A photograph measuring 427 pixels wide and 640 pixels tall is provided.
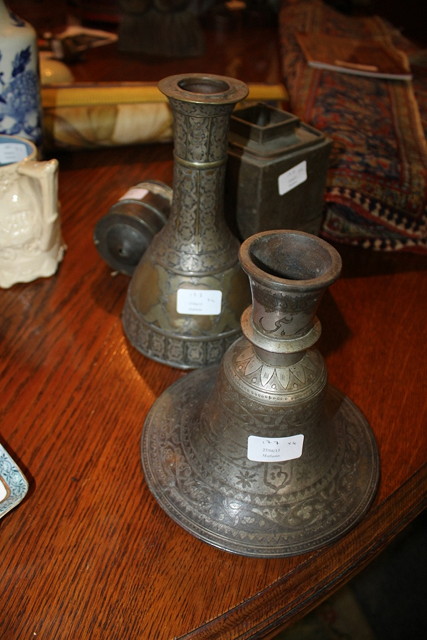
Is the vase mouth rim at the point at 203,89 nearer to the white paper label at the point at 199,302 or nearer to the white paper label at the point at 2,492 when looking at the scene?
the white paper label at the point at 199,302

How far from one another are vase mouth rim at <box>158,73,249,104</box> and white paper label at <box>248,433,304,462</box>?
356mm

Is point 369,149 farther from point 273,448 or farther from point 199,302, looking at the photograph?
point 273,448

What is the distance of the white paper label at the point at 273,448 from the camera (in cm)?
58

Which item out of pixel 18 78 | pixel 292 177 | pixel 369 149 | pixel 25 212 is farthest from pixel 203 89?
pixel 369 149

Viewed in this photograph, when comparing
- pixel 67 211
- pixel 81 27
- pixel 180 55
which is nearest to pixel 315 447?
pixel 67 211

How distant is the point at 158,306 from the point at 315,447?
0.91 ft

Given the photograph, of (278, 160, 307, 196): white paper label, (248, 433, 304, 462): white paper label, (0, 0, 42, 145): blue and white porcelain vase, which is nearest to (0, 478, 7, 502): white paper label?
(248, 433, 304, 462): white paper label

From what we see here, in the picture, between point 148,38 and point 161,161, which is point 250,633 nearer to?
point 161,161

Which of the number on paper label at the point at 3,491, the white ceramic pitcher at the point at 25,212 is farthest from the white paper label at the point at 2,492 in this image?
the white ceramic pitcher at the point at 25,212

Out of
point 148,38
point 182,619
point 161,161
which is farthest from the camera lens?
point 148,38

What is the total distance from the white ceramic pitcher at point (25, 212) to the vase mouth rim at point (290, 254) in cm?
41

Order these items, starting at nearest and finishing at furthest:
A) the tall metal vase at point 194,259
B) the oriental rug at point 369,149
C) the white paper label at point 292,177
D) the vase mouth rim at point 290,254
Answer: the vase mouth rim at point 290,254, the tall metal vase at point 194,259, the white paper label at point 292,177, the oriental rug at point 369,149

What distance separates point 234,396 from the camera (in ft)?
1.88

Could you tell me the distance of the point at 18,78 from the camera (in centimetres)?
95
